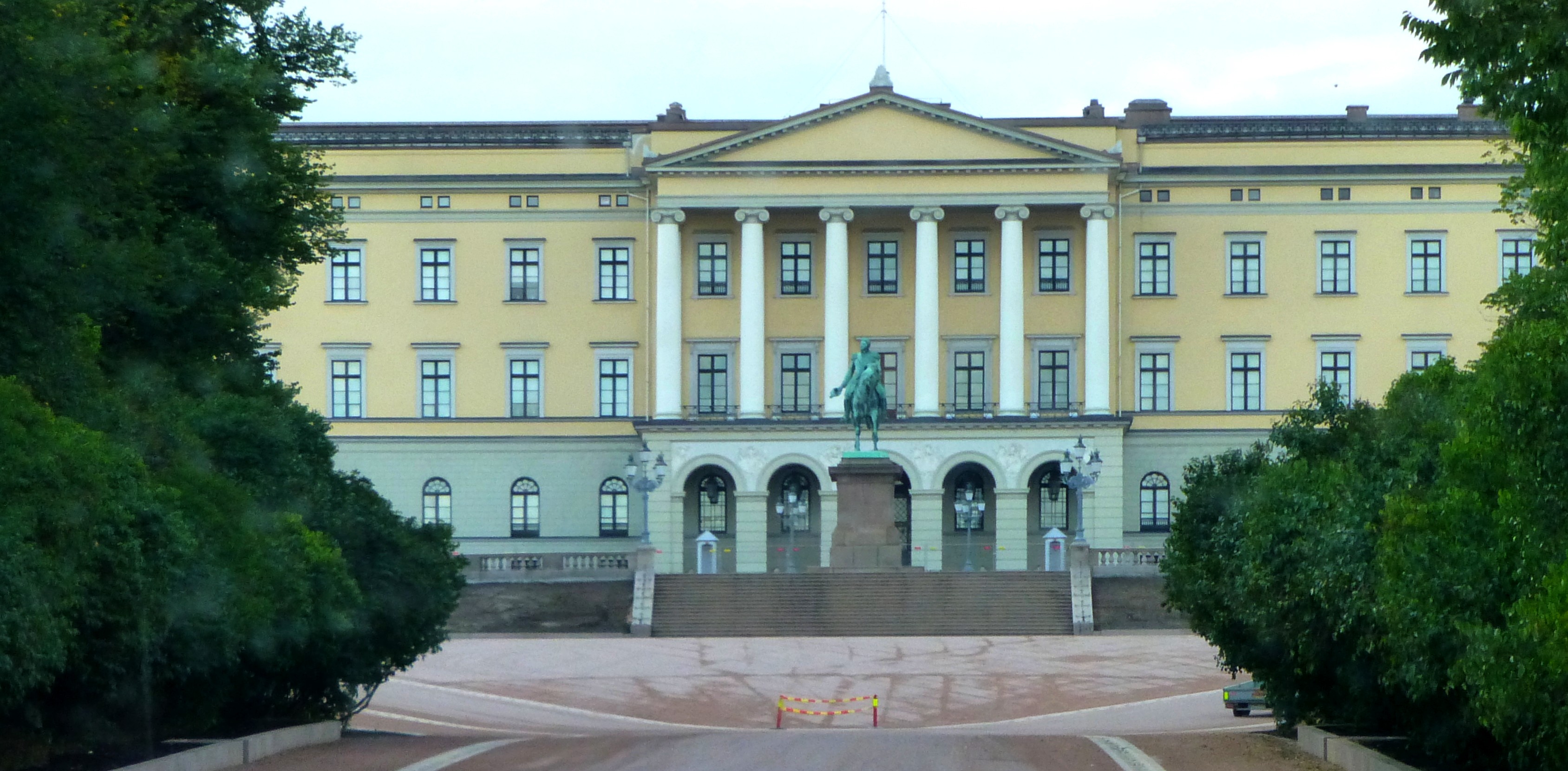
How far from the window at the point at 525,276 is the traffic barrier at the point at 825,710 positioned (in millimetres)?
34240

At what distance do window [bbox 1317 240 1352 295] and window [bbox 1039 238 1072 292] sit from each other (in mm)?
7901

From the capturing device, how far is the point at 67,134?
2019cm

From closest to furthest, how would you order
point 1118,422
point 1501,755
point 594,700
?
point 1501,755
point 594,700
point 1118,422

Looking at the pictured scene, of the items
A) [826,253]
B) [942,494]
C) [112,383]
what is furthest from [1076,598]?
[112,383]

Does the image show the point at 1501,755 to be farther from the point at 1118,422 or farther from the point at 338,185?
the point at 338,185

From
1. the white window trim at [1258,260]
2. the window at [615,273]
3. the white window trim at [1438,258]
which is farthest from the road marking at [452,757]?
the white window trim at [1438,258]

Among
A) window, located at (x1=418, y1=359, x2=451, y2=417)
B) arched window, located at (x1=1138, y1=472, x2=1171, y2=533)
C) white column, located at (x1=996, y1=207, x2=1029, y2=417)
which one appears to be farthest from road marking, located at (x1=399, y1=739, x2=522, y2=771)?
window, located at (x1=418, y1=359, x2=451, y2=417)

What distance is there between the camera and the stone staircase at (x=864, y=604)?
51.4 metres

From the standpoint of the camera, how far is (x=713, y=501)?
6756 cm

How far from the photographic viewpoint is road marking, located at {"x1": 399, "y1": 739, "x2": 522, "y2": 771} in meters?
19.7

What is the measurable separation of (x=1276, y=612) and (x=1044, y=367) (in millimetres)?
45684

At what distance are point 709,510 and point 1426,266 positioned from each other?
23771 mm

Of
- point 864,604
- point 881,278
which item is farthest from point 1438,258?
point 864,604

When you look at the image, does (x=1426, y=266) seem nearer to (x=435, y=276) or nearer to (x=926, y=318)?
(x=926, y=318)
